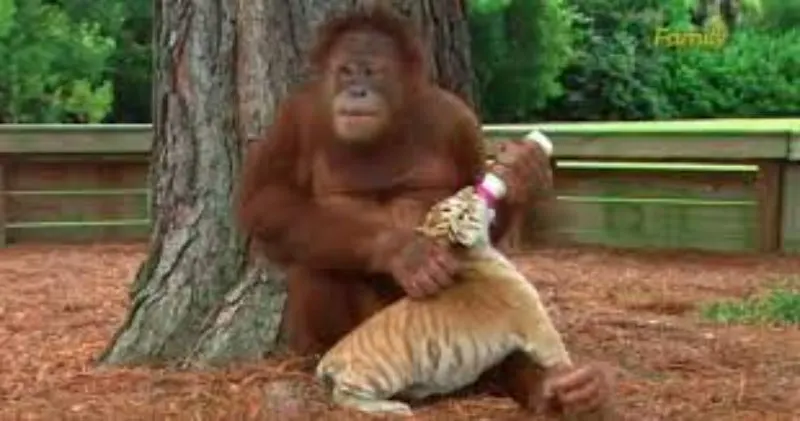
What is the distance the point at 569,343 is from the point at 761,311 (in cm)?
174

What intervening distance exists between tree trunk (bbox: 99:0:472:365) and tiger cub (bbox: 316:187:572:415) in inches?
34.1

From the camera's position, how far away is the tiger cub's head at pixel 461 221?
338cm

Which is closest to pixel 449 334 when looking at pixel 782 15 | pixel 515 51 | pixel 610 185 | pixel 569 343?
pixel 569 343

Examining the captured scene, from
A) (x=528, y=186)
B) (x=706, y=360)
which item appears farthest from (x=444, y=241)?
(x=706, y=360)

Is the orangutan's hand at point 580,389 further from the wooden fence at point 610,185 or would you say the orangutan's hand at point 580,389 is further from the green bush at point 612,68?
the green bush at point 612,68

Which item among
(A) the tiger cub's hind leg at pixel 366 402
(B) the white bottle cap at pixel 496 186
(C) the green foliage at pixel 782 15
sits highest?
(C) the green foliage at pixel 782 15

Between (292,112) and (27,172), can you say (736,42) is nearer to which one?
(27,172)

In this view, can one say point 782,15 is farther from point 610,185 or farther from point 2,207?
point 2,207

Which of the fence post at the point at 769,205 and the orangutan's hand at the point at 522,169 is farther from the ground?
the orangutan's hand at the point at 522,169

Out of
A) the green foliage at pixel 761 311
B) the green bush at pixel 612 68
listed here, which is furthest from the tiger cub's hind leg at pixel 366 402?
the green bush at pixel 612 68

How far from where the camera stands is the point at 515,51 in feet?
52.5

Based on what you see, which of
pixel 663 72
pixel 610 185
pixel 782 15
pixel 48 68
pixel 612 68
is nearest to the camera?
pixel 610 185

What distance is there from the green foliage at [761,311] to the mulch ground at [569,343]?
0.11 m

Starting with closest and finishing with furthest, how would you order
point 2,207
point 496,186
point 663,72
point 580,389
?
point 580,389, point 496,186, point 2,207, point 663,72
